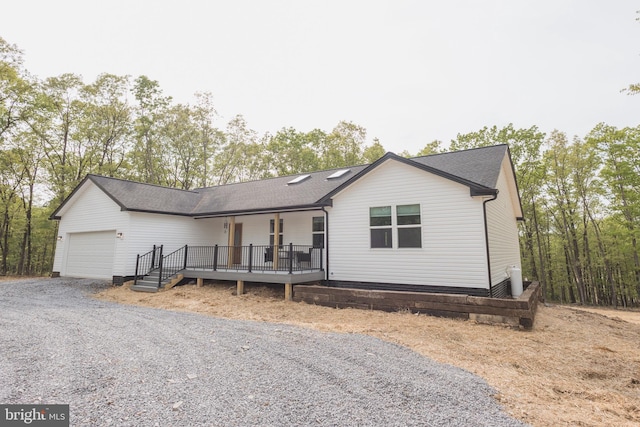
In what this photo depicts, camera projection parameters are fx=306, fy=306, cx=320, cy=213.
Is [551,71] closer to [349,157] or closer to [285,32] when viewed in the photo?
[285,32]

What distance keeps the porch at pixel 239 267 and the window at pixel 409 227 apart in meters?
2.98

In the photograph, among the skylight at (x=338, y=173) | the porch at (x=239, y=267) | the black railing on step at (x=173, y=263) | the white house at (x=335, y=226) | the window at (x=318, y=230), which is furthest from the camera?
the skylight at (x=338, y=173)

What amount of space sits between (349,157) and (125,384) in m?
26.3

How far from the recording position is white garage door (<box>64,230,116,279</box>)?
13.3m

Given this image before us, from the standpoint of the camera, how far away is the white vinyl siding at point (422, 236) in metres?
8.23

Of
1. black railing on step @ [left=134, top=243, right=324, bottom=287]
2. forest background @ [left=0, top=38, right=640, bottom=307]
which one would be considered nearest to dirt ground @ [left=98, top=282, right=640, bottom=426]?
black railing on step @ [left=134, top=243, right=324, bottom=287]

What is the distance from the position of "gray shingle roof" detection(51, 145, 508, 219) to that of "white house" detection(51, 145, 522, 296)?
56 millimetres

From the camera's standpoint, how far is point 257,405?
2.96 meters

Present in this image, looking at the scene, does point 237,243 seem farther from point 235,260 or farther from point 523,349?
point 523,349

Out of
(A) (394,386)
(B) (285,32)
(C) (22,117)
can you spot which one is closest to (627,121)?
(B) (285,32)

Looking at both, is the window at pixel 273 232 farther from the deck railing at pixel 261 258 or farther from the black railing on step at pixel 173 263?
the black railing on step at pixel 173 263

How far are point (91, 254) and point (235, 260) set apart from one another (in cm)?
656

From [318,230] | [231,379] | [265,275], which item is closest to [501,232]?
[318,230]

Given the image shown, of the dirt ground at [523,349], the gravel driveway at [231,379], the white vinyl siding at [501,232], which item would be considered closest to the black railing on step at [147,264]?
the dirt ground at [523,349]
